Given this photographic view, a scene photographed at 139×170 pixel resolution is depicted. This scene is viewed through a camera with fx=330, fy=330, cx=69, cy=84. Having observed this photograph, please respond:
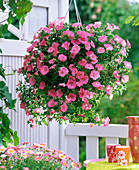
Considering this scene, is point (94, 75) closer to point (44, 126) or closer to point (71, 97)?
point (71, 97)

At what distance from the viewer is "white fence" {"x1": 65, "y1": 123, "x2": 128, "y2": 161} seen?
218 centimetres

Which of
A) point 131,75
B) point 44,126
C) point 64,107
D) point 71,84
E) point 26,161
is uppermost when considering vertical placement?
point 131,75

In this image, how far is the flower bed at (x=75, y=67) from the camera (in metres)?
1.62

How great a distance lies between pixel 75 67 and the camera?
1636 millimetres

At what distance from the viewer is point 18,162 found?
1.71 m

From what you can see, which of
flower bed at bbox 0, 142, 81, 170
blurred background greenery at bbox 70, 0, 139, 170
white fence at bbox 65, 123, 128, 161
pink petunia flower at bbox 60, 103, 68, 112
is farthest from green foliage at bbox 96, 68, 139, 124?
pink petunia flower at bbox 60, 103, 68, 112

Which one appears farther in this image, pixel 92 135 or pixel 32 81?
pixel 92 135

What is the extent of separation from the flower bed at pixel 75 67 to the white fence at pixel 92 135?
498 mm

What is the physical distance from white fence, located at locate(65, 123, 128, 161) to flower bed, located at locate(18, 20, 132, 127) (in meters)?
0.50

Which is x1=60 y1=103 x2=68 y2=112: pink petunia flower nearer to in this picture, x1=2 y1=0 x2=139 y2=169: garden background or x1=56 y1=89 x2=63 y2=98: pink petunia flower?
x1=56 y1=89 x2=63 y2=98: pink petunia flower

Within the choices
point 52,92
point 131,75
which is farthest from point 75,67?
point 131,75

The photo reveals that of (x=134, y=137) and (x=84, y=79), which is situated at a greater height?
(x=84, y=79)

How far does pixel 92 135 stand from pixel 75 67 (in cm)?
77

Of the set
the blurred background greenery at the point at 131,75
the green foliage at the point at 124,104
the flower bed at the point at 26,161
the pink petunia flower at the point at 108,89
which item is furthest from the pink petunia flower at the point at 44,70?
the green foliage at the point at 124,104
